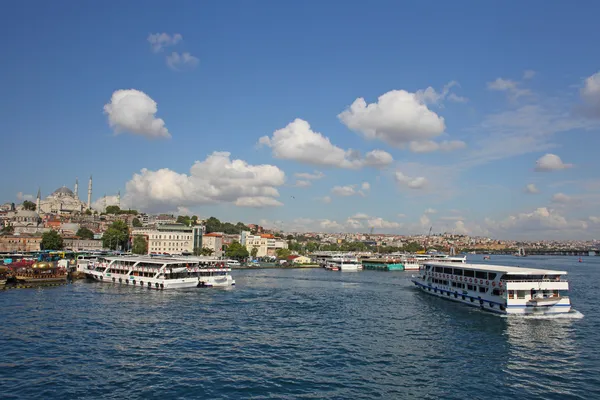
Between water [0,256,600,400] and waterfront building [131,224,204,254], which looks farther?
waterfront building [131,224,204,254]

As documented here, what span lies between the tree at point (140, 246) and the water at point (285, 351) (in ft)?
285

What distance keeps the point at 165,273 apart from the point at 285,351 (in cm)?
3488

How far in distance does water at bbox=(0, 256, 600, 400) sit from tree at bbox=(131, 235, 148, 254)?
86838mm

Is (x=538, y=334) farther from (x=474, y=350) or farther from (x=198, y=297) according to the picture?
(x=198, y=297)

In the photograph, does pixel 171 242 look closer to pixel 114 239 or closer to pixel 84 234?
pixel 114 239

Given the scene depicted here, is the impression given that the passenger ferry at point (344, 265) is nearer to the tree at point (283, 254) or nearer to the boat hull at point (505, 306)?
the tree at point (283, 254)

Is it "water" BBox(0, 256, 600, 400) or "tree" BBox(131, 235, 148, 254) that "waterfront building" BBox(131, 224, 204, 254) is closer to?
"tree" BBox(131, 235, 148, 254)

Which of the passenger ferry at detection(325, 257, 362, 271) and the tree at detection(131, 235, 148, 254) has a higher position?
the tree at detection(131, 235, 148, 254)

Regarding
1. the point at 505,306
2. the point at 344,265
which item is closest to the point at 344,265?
the point at 344,265

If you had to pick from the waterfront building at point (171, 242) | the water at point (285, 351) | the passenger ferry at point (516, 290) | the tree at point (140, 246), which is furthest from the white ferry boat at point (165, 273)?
the waterfront building at point (171, 242)

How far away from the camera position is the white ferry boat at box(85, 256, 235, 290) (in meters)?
58.3

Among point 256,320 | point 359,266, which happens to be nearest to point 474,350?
point 256,320

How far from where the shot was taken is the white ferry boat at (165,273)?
191 ft

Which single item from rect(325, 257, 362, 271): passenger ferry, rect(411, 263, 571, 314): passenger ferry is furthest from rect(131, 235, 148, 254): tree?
rect(411, 263, 571, 314): passenger ferry
